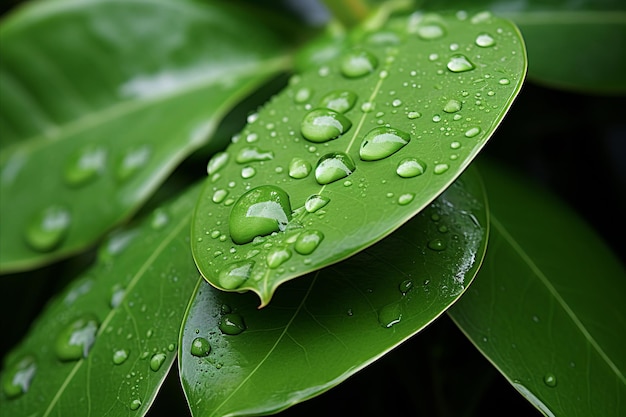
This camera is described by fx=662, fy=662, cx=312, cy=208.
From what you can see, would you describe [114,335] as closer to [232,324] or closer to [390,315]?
[232,324]

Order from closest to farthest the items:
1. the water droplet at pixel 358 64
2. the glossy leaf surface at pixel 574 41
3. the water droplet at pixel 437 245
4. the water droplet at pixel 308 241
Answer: the water droplet at pixel 308 241 < the water droplet at pixel 437 245 < the water droplet at pixel 358 64 < the glossy leaf surface at pixel 574 41

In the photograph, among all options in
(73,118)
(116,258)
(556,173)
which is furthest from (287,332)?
(556,173)

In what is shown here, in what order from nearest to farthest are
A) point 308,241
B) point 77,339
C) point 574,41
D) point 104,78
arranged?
point 308,241, point 77,339, point 574,41, point 104,78

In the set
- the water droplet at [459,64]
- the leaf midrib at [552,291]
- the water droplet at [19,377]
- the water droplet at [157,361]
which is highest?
the water droplet at [459,64]

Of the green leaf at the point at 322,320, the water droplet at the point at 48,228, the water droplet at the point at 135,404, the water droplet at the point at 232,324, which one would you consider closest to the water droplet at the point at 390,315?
the green leaf at the point at 322,320

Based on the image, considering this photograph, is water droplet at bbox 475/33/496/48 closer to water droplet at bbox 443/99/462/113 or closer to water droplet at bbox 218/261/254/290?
water droplet at bbox 443/99/462/113

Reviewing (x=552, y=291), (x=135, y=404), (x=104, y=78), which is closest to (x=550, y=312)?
(x=552, y=291)

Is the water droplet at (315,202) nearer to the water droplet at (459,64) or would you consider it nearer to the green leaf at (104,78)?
the water droplet at (459,64)
